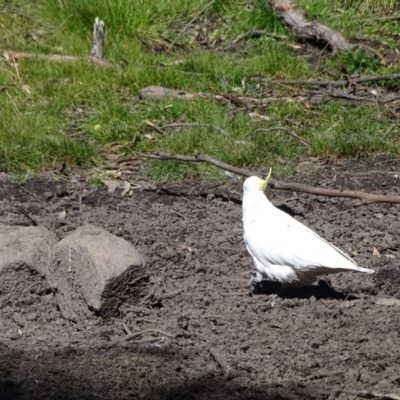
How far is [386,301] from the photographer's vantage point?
4594mm

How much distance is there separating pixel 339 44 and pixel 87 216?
3.83 meters

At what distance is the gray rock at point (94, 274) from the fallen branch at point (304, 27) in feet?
15.5

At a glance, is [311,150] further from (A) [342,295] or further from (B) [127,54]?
(B) [127,54]

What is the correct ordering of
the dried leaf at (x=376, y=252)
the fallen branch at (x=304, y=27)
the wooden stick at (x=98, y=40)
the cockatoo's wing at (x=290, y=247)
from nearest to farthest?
the cockatoo's wing at (x=290, y=247), the dried leaf at (x=376, y=252), the wooden stick at (x=98, y=40), the fallen branch at (x=304, y=27)

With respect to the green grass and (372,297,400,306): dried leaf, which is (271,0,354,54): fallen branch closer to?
the green grass

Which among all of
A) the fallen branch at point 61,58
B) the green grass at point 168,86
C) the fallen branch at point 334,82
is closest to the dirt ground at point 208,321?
the green grass at point 168,86

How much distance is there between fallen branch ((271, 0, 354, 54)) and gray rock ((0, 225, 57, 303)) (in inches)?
184

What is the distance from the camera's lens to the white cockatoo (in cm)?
429

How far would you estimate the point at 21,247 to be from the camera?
4.61 metres

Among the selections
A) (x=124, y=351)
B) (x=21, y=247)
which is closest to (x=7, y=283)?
(x=21, y=247)

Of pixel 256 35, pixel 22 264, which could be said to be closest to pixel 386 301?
pixel 22 264

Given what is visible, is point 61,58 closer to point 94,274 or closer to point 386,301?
point 94,274

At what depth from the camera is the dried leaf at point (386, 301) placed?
15.0ft

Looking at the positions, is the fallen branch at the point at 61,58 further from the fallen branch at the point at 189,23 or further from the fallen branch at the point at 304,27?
the fallen branch at the point at 304,27
